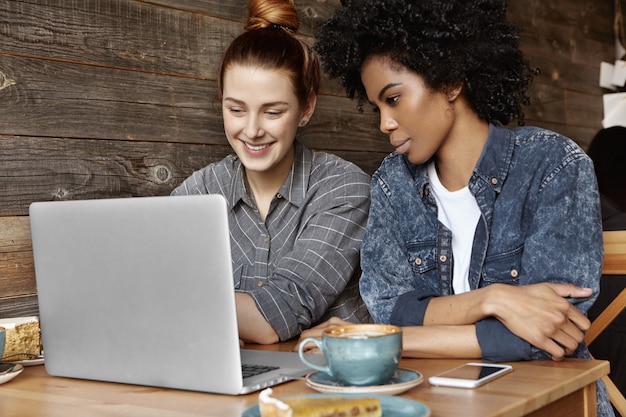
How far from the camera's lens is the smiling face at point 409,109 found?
1.49 meters

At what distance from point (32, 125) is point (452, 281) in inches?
37.2

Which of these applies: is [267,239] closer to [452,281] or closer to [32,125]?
[452,281]

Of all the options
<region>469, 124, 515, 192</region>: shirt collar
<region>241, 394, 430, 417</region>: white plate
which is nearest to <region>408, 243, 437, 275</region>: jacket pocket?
<region>469, 124, 515, 192</region>: shirt collar

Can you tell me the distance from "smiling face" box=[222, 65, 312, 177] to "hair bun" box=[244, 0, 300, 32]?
15cm

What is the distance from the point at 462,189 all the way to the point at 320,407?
818 millimetres

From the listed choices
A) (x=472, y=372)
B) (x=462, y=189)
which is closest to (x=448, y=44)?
(x=462, y=189)

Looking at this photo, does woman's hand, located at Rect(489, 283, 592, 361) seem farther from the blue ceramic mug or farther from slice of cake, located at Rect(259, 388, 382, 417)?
slice of cake, located at Rect(259, 388, 382, 417)

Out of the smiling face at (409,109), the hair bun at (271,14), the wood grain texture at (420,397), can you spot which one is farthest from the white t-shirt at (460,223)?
the hair bun at (271,14)

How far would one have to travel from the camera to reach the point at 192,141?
2.03m

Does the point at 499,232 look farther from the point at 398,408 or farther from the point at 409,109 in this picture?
the point at 398,408

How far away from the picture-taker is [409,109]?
149cm

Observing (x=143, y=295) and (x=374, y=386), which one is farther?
(x=143, y=295)

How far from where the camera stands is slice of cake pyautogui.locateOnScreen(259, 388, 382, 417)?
2.70 feet

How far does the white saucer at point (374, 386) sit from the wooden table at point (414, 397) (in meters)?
0.02
